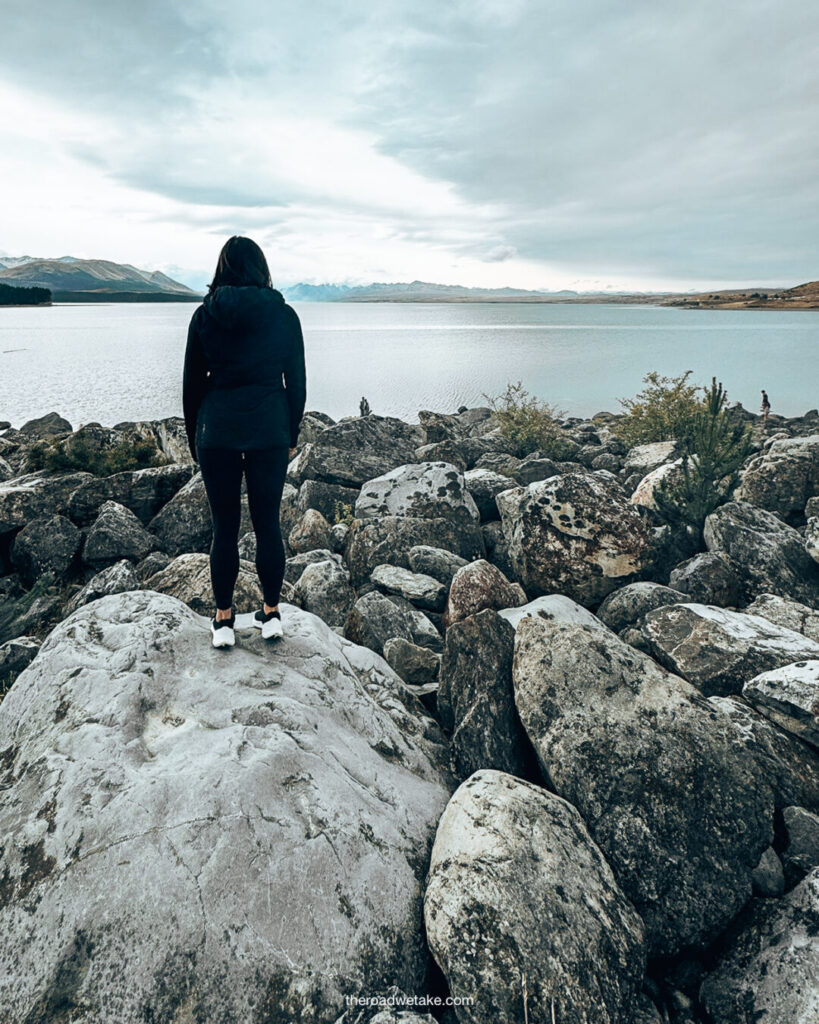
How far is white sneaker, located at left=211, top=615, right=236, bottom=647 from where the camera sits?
4668mm

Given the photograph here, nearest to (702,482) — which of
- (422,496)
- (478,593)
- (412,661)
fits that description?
(422,496)

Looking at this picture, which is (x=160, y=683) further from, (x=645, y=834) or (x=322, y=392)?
(x=322, y=392)

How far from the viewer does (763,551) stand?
7.70m

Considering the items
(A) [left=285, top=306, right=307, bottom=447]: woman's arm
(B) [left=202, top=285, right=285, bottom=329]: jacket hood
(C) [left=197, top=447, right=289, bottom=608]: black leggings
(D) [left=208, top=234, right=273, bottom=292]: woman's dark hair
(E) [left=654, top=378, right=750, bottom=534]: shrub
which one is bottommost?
(E) [left=654, top=378, right=750, bottom=534]: shrub

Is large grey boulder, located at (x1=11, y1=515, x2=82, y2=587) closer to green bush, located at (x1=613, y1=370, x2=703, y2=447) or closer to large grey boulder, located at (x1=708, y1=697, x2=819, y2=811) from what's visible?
large grey boulder, located at (x1=708, y1=697, x2=819, y2=811)

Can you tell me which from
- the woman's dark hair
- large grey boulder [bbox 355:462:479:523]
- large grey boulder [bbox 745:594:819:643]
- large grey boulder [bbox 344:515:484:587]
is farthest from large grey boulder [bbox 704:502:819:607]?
the woman's dark hair

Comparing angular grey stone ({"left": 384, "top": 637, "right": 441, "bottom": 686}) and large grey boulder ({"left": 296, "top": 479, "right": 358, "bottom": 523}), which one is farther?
large grey boulder ({"left": 296, "top": 479, "right": 358, "bottom": 523})

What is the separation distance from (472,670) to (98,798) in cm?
307

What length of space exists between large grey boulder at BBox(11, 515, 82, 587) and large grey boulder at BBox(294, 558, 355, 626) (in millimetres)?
3975

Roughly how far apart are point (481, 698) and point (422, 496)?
16.1ft

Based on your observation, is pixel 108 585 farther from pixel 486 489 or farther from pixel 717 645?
pixel 717 645

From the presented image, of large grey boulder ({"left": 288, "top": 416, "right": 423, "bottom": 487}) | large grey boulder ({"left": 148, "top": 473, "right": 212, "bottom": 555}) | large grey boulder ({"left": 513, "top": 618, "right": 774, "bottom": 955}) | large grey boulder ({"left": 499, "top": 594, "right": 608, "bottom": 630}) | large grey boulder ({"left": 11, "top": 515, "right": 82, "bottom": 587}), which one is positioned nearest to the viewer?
large grey boulder ({"left": 513, "top": 618, "right": 774, "bottom": 955})

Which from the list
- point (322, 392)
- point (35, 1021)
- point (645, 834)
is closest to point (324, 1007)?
point (35, 1021)

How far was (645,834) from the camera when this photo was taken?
3783 mm
